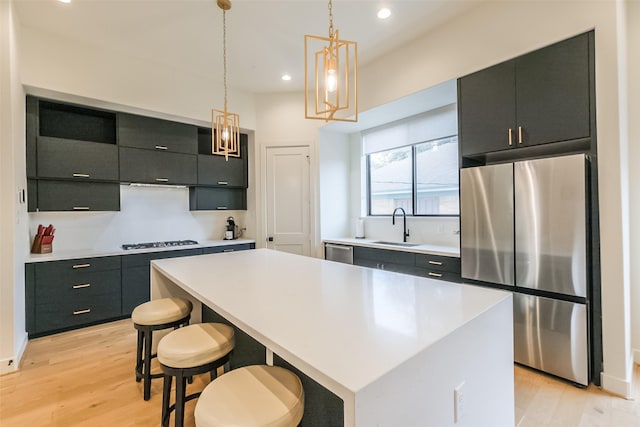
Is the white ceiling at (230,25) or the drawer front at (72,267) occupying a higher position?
the white ceiling at (230,25)

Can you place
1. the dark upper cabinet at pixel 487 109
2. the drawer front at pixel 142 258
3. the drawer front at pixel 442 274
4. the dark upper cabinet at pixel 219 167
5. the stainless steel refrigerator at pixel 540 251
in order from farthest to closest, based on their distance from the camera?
the dark upper cabinet at pixel 219 167 < the drawer front at pixel 142 258 < the drawer front at pixel 442 274 < the dark upper cabinet at pixel 487 109 < the stainless steel refrigerator at pixel 540 251

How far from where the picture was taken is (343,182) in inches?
186

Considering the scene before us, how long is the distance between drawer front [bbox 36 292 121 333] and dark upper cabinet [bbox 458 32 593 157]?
413 cm

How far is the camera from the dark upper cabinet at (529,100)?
2.08 m

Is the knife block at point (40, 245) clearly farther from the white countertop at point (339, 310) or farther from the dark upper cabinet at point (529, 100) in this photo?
the dark upper cabinet at point (529, 100)

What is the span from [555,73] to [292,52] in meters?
2.52

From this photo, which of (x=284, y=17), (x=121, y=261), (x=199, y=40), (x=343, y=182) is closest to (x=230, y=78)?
(x=199, y=40)

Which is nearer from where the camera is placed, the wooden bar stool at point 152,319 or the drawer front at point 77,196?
the wooden bar stool at point 152,319

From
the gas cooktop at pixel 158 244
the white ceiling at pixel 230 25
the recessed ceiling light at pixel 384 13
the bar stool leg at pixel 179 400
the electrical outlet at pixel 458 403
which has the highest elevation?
the white ceiling at pixel 230 25

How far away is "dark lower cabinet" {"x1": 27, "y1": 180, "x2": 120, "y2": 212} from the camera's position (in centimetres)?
314

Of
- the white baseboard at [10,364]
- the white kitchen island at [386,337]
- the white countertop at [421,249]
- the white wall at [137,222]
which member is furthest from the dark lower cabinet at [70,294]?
the white countertop at [421,249]

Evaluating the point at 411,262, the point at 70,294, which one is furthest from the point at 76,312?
the point at 411,262

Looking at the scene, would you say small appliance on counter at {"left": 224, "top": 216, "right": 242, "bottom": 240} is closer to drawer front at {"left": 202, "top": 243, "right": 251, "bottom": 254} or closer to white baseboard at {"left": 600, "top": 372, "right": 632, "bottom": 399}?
drawer front at {"left": 202, "top": 243, "right": 251, "bottom": 254}

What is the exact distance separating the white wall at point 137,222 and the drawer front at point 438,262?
9.01 feet
